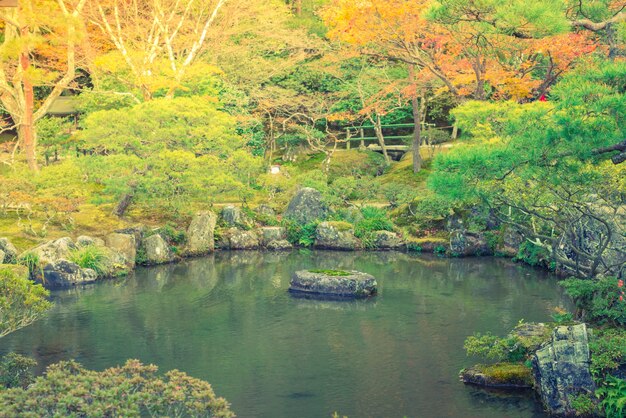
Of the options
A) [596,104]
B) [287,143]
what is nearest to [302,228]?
[287,143]

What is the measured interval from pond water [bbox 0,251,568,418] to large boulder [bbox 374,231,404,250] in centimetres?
227

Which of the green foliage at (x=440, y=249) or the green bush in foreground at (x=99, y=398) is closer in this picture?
the green bush in foreground at (x=99, y=398)

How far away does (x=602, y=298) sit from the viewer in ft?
42.4

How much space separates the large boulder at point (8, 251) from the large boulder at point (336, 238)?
9533mm

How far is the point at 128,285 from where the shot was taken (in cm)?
2111

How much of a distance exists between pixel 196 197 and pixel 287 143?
10650 millimetres

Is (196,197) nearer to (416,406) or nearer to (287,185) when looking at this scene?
(287,185)

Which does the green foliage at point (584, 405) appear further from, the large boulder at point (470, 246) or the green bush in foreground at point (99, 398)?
the large boulder at point (470, 246)

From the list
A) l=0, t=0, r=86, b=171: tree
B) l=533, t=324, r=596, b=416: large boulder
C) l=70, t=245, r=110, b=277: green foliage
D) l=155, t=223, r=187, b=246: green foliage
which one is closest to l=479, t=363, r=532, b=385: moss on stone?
l=533, t=324, r=596, b=416: large boulder

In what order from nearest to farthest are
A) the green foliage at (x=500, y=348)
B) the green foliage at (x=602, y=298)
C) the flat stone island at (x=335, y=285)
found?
the green foliage at (x=602, y=298) → the green foliage at (x=500, y=348) → the flat stone island at (x=335, y=285)

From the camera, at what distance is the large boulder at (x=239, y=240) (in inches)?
1037

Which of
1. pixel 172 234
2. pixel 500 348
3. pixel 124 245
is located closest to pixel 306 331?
pixel 500 348

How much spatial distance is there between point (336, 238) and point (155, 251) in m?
5.97

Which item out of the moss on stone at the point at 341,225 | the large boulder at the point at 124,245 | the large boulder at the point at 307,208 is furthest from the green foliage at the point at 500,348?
the large boulder at the point at 307,208
